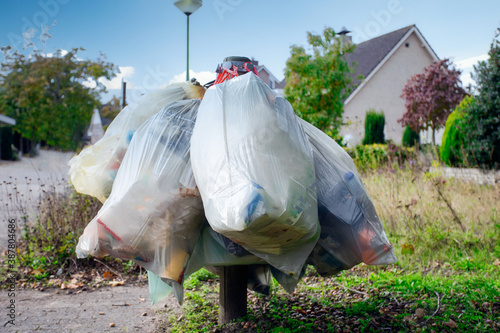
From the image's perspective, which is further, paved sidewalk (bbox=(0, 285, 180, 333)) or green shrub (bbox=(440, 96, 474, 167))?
green shrub (bbox=(440, 96, 474, 167))

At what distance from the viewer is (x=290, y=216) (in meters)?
1.60

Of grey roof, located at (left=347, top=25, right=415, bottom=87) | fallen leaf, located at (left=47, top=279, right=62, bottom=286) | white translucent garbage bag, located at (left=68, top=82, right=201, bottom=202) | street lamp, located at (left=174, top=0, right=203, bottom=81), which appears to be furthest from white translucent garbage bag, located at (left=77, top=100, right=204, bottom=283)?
grey roof, located at (left=347, top=25, right=415, bottom=87)

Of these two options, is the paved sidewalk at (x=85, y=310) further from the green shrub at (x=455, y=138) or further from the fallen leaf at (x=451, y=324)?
the green shrub at (x=455, y=138)

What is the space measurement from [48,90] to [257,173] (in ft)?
90.0

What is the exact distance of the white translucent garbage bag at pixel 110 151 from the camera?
231cm

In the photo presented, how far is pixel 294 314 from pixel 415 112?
1549 centimetres

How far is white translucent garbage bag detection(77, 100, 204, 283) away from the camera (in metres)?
1.83

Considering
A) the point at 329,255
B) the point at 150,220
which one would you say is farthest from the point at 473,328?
the point at 150,220

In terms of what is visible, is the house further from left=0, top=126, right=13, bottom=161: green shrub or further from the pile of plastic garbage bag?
the pile of plastic garbage bag

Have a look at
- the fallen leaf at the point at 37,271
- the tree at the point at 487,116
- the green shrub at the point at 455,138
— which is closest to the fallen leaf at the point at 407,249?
the fallen leaf at the point at 37,271

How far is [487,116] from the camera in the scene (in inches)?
303

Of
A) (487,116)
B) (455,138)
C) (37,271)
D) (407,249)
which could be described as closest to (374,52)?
(455,138)

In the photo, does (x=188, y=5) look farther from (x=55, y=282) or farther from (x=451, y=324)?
(x=451, y=324)

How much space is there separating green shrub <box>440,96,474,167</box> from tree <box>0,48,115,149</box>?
846 inches
